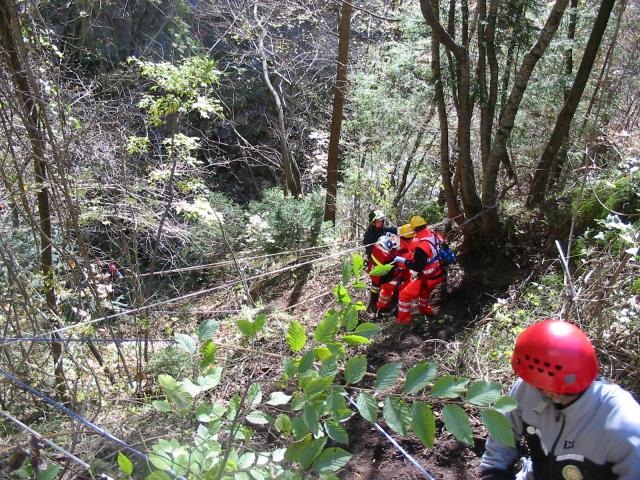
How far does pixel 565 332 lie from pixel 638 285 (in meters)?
2.26

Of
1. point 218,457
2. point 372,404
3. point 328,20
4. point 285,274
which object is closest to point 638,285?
point 372,404

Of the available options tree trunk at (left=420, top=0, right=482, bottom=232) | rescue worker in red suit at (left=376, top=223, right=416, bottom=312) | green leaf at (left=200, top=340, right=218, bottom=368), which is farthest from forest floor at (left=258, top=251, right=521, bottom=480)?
green leaf at (left=200, top=340, right=218, bottom=368)

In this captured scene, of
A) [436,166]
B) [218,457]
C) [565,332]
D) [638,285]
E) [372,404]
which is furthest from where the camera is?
[436,166]

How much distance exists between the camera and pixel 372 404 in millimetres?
1386

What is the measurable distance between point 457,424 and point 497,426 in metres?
0.12

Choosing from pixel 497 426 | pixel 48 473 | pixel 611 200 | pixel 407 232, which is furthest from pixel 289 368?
pixel 611 200

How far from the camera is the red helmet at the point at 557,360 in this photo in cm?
190

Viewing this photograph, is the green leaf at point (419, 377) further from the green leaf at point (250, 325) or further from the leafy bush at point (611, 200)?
the leafy bush at point (611, 200)

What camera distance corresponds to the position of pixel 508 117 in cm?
534

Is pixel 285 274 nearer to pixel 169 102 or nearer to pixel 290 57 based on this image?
pixel 169 102

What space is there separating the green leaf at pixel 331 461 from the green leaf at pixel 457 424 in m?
0.30

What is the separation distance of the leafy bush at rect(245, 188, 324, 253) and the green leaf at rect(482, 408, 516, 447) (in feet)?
27.0

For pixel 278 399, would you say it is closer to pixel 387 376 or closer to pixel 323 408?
pixel 323 408

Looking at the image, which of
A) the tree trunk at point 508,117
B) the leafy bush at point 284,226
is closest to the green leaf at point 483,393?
the tree trunk at point 508,117
